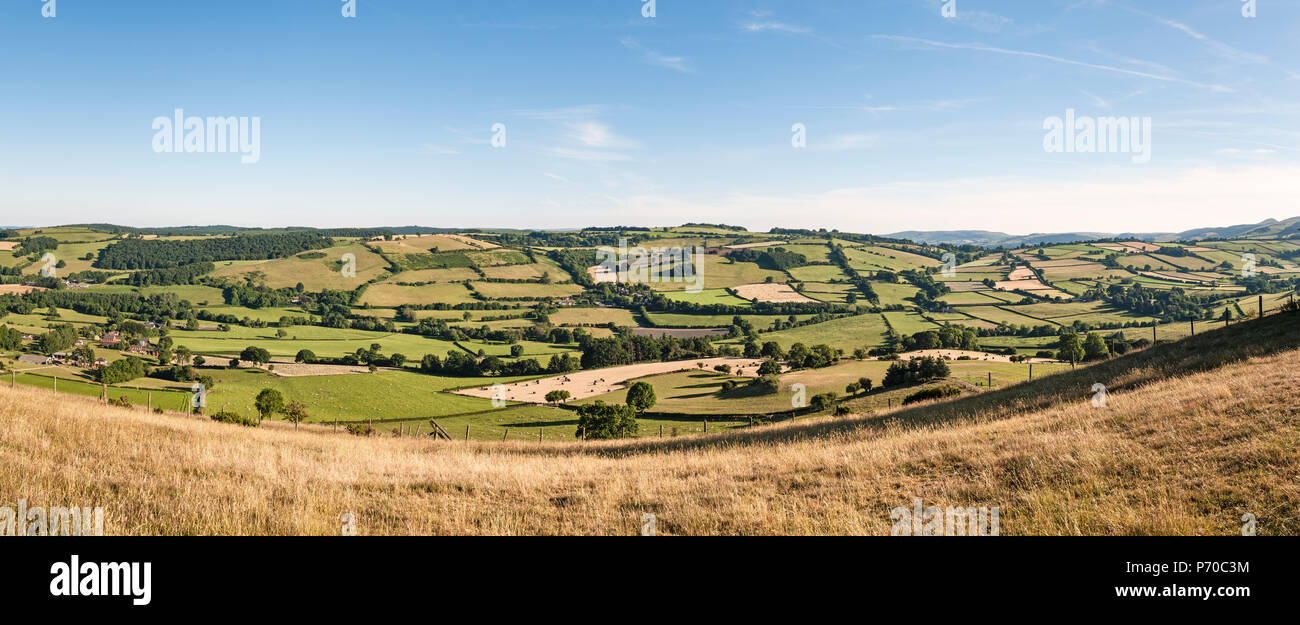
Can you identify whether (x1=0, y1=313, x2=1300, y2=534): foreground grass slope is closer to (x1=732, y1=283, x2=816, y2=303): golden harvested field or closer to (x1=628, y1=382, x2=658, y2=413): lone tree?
(x1=628, y1=382, x2=658, y2=413): lone tree

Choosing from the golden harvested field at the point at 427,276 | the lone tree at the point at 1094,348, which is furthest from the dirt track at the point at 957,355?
the golden harvested field at the point at 427,276

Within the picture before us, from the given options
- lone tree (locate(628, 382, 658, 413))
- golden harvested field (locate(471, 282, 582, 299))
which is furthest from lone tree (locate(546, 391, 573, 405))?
golden harvested field (locate(471, 282, 582, 299))

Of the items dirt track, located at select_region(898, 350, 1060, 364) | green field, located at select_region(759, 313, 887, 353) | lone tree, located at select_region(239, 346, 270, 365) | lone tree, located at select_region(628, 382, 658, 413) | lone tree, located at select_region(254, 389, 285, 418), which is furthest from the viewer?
green field, located at select_region(759, 313, 887, 353)
